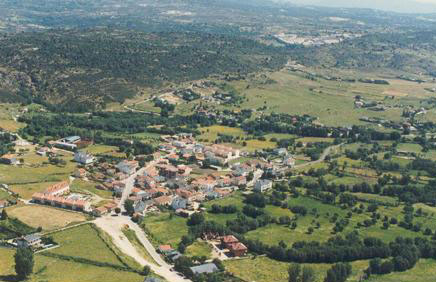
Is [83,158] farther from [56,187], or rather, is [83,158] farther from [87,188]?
[56,187]

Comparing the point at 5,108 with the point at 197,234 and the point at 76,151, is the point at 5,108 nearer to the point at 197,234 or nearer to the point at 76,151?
the point at 76,151

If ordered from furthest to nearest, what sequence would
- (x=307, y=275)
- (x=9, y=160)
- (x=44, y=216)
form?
(x=9, y=160) < (x=44, y=216) < (x=307, y=275)

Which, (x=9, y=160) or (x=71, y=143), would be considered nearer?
(x=9, y=160)

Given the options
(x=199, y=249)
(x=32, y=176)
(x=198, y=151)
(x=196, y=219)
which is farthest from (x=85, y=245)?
(x=198, y=151)

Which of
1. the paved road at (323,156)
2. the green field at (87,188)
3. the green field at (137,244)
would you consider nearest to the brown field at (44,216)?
the green field at (137,244)

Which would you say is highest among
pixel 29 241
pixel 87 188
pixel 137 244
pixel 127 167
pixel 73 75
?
pixel 73 75

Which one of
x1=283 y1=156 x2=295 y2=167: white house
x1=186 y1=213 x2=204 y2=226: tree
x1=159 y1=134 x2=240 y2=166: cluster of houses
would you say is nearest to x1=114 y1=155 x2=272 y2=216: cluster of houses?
x1=186 y1=213 x2=204 y2=226: tree

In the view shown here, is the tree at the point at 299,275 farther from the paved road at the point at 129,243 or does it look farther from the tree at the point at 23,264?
the tree at the point at 23,264
